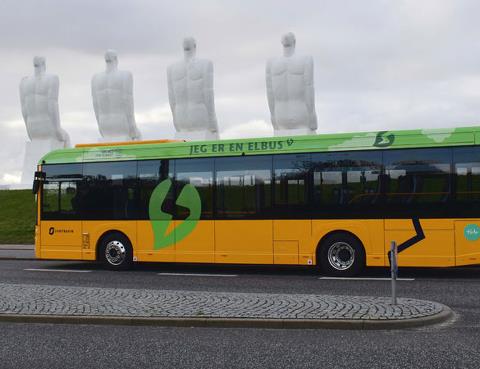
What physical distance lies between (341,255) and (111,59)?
1057 inches

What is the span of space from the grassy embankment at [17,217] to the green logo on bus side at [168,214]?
12.5 m

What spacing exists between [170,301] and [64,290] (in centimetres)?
241

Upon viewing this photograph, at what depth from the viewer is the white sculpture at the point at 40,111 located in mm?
39156

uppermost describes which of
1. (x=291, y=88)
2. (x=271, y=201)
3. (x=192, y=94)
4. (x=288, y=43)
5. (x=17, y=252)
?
(x=288, y=43)

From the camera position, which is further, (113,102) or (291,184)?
(113,102)

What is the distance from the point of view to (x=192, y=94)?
35.5m

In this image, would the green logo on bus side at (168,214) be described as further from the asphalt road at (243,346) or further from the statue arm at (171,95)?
the statue arm at (171,95)

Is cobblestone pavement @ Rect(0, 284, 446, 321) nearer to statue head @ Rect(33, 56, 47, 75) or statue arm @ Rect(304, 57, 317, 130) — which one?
statue arm @ Rect(304, 57, 317, 130)

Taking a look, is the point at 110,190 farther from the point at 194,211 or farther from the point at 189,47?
the point at 189,47

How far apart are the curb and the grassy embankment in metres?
18.9

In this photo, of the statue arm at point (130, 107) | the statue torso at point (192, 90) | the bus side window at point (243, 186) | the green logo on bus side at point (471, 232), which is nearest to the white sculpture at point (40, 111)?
the statue arm at point (130, 107)

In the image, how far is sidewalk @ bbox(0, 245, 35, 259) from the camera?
68.0ft

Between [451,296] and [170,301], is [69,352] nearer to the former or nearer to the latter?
[170,301]

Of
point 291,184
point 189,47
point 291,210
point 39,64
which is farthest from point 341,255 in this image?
point 39,64
